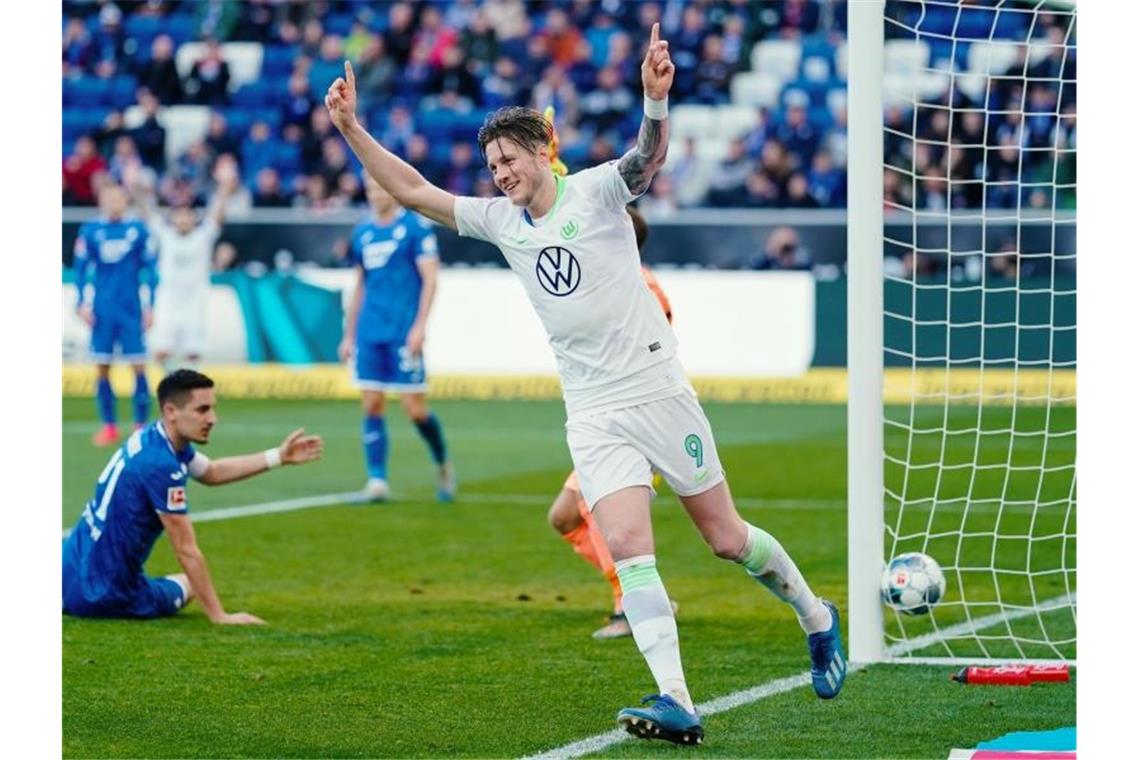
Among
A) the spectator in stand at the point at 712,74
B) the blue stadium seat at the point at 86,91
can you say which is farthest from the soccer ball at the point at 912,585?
the blue stadium seat at the point at 86,91

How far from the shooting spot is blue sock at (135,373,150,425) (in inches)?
669

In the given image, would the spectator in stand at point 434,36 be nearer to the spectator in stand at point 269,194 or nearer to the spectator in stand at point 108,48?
the spectator in stand at point 269,194

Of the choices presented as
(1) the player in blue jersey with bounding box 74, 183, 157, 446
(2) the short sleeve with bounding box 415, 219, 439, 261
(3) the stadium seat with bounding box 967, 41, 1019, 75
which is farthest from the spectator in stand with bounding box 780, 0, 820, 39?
(2) the short sleeve with bounding box 415, 219, 439, 261

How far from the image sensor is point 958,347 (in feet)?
61.9

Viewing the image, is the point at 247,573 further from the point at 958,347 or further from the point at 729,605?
the point at 958,347

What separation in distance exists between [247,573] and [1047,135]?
14133mm

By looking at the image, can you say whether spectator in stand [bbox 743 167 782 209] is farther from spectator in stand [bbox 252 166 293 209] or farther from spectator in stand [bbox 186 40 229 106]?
spectator in stand [bbox 186 40 229 106]

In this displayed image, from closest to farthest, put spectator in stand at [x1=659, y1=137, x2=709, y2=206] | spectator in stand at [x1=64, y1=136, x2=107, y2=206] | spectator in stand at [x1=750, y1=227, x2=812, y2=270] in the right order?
spectator in stand at [x1=750, y1=227, x2=812, y2=270] < spectator in stand at [x1=659, y1=137, x2=709, y2=206] < spectator in stand at [x1=64, y1=136, x2=107, y2=206]

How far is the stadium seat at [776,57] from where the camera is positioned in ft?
86.1

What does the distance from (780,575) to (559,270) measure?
1.31 m

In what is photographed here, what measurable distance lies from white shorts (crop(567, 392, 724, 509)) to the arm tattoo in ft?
2.34

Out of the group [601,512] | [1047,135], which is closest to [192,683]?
[601,512]

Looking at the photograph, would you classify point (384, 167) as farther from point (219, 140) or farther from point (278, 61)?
point (278, 61)

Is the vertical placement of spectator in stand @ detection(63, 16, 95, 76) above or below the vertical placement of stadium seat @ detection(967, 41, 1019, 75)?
above
